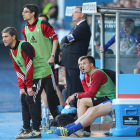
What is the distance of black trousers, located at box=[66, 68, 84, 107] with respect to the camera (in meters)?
8.69

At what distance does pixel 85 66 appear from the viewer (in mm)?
7895

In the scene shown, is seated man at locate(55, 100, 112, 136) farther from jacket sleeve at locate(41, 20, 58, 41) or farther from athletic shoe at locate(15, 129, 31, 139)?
jacket sleeve at locate(41, 20, 58, 41)

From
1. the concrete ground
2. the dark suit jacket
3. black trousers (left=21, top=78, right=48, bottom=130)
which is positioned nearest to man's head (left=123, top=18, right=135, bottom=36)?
the dark suit jacket

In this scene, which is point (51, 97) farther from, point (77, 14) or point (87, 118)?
point (77, 14)

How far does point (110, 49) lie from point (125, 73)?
1.42m

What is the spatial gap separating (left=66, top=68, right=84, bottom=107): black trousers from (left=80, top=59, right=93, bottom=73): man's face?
0.76 meters

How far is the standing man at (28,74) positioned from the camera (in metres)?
7.17

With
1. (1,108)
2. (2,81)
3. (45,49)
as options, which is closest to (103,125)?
(45,49)

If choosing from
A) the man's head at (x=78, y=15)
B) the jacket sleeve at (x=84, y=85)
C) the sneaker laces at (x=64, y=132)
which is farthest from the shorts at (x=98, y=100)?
the man's head at (x=78, y=15)

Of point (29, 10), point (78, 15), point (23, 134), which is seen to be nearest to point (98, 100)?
point (23, 134)

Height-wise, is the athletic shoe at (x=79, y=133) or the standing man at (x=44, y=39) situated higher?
the standing man at (x=44, y=39)

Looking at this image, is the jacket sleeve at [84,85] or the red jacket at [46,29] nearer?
the jacket sleeve at [84,85]

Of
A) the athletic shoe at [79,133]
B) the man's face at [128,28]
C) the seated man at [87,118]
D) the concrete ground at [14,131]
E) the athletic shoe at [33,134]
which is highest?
the man's face at [128,28]

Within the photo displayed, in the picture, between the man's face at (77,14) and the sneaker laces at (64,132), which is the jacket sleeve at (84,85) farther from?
the man's face at (77,14)
